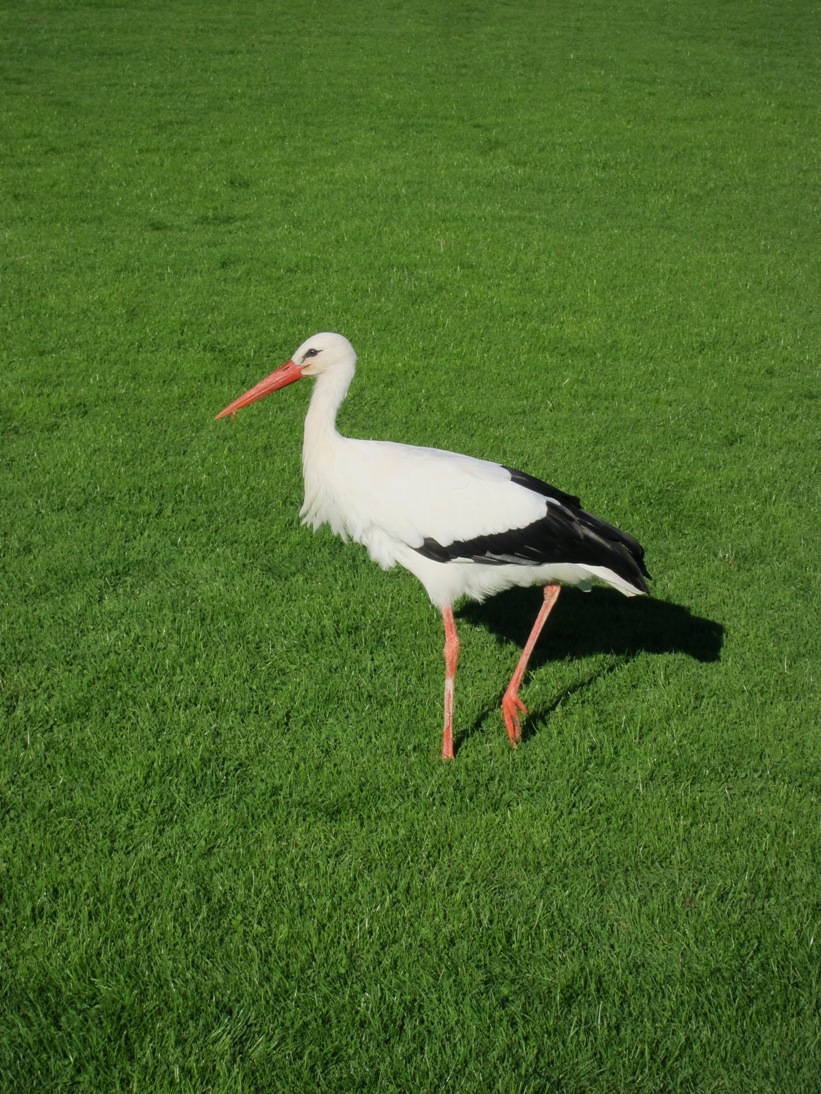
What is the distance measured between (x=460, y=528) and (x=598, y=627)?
53.1 inches

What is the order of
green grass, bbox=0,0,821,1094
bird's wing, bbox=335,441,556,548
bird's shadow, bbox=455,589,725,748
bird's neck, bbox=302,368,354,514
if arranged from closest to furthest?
green grass, bbox=0,0,821,1094
bird's wing, bbox=335,441,556,548
bird's neck, bbox=302,368,354,514
bird's shadow, bbox=455,589,725,748

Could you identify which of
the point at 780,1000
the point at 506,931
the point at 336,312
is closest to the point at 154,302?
the point at 336,312

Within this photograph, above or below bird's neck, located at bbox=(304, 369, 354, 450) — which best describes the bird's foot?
below

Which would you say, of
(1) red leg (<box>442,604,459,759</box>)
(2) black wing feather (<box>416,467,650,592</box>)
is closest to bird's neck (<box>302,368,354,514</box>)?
(2) black wing feather (<box>416,467,650,592</box>)

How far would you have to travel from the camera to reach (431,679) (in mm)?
5184

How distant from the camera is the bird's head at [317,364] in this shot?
5.22m

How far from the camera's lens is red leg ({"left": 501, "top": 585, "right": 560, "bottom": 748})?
4.77m

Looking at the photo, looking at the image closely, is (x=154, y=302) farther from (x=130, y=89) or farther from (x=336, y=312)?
(x=130, y=89)

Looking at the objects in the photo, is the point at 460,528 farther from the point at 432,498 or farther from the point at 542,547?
the point at 542,547

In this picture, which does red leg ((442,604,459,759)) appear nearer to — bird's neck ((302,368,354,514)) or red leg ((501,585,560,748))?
red leg ((501,585,560,748))

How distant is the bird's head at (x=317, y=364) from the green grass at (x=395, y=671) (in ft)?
3.69

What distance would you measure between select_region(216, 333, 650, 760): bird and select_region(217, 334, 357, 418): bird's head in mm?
278

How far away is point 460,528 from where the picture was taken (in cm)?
475

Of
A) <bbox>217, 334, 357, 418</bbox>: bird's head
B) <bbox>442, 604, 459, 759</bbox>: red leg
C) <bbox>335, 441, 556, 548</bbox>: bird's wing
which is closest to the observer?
<bbox>442, 604, 459, 759</bbox>: red leg
